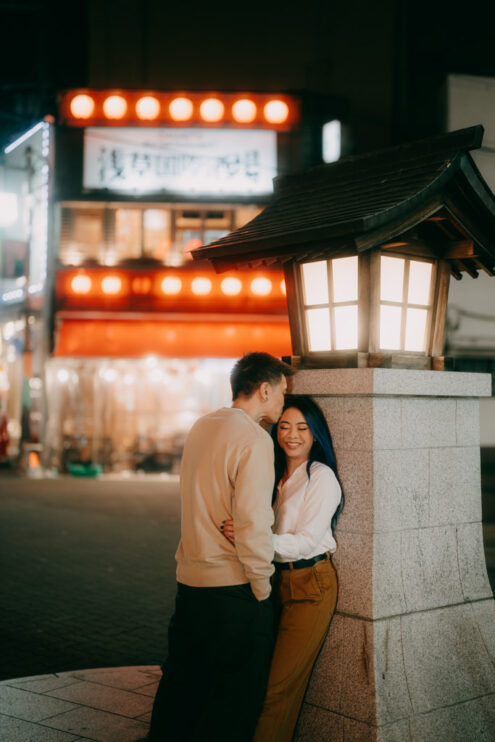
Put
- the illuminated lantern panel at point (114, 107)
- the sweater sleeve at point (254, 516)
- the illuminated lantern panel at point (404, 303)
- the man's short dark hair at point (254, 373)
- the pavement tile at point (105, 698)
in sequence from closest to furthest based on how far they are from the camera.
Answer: the sweater sleeve at point (254, 516) → the man's short dark hair at point (254, 373) → the illuminated lantern panel at point (404, 303) → the pavement tile at point (105, 698) → the illuminated lantern panel at point (114, 107)

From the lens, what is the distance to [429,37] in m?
21.2

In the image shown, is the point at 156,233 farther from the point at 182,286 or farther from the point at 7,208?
the point at 7,208

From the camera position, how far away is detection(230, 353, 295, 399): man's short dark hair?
3.91m

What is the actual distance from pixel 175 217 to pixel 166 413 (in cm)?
536

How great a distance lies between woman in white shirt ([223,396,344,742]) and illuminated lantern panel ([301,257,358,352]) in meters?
0.67

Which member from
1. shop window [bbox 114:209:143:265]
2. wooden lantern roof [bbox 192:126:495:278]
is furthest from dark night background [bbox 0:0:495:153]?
wooden lantern roof [bbox 192:126:495:278]

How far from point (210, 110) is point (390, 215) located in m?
17.1

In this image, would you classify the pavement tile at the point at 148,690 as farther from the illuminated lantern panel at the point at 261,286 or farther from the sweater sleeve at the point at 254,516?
the illuminated lantern panel at the point at 261,286

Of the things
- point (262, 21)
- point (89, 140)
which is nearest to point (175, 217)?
point (89, 140)

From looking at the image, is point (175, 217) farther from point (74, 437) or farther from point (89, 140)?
point (74, 437)

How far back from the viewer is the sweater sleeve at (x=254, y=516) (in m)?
3.56

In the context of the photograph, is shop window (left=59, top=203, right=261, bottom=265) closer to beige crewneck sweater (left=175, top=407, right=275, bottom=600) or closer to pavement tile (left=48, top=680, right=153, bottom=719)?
pavement tile (left=48, top=680, right=153, bottom=719)

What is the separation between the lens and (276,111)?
20.2m

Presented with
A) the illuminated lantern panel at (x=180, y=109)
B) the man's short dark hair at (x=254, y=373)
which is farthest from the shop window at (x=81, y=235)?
the man's short dark hair at (x=254, y=373)
